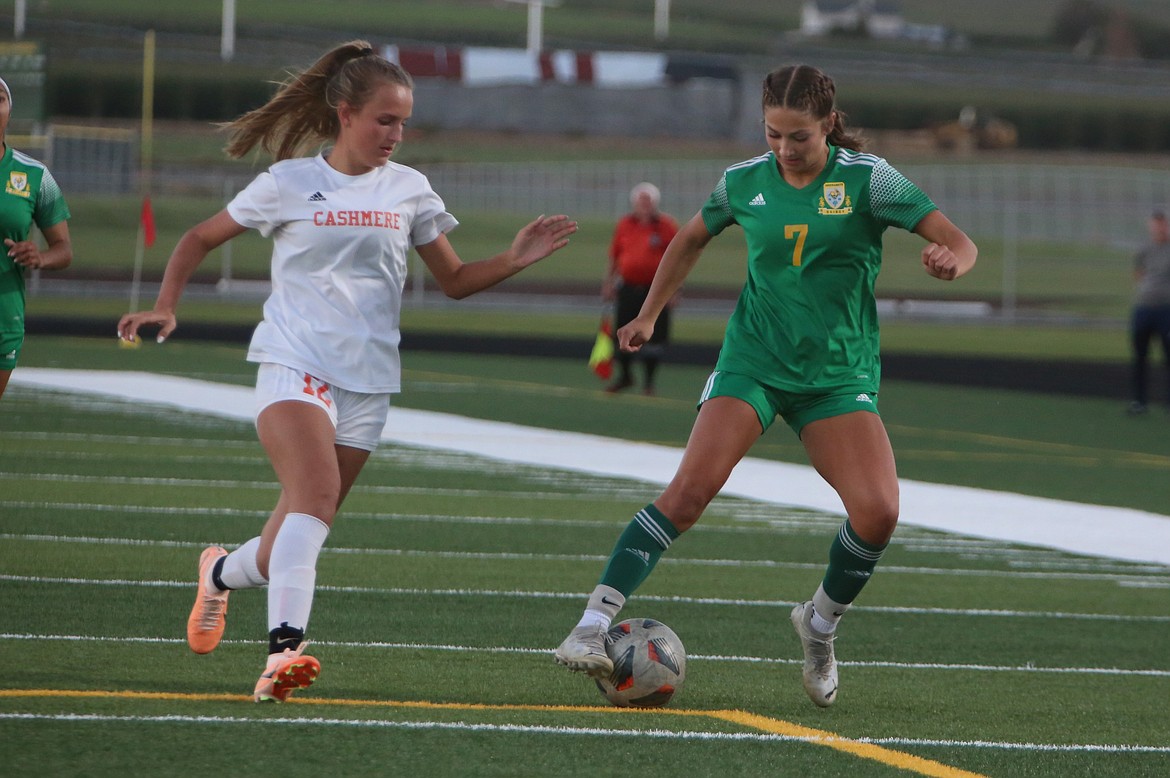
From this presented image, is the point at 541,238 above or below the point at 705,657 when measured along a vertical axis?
above

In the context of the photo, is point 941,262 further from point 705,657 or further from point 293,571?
point 293,571

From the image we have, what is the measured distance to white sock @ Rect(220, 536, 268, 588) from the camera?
650 centimetres

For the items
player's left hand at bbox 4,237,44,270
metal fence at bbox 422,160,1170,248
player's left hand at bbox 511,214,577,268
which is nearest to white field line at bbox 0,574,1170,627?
player's left hand at bbox 4,237,44,270

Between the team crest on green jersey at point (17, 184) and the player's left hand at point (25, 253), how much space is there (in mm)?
228

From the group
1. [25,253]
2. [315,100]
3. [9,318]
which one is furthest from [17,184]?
[315,100]

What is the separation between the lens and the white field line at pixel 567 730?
5.67m

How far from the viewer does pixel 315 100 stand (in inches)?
263

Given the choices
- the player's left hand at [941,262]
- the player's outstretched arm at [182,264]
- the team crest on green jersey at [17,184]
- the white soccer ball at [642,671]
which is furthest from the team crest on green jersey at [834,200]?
the team crest on green jersey at [17,184]

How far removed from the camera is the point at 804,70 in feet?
21.5

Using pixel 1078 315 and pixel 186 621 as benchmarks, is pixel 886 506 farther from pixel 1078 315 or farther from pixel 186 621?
pixel 1078 315

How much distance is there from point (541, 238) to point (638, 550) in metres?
1.18

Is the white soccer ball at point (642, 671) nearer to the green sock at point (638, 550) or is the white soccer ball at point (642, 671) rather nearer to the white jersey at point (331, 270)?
the green sock at point (638, 550)

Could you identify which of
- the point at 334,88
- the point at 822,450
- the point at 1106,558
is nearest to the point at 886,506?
the point at 822,450

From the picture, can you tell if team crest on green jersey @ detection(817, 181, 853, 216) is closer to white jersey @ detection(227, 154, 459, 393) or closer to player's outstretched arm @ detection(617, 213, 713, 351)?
player's outstretched arm @ detection(617, 213, 713, 351)
